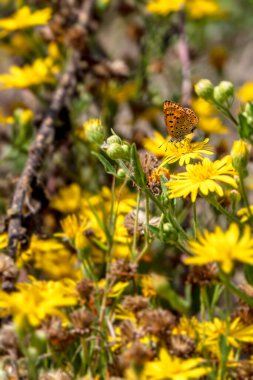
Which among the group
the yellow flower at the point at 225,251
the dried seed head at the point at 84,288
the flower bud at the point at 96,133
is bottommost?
the dried seed head at the point at 84,288

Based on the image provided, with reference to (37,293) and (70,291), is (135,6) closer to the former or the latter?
(70,291)

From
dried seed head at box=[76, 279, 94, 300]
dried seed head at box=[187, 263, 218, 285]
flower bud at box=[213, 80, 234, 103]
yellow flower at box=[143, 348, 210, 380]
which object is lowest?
yellow flower at box=[143, 348, 210, 380]

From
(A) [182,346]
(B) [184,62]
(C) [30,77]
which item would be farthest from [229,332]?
(B) [184,62]

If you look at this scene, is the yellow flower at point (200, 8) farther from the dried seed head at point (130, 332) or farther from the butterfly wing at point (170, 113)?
the dried seed head at point (130, 332)

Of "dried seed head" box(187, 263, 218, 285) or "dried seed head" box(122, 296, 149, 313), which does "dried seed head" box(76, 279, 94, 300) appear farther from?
"dried seed head" box(187, 263, 218, 285)

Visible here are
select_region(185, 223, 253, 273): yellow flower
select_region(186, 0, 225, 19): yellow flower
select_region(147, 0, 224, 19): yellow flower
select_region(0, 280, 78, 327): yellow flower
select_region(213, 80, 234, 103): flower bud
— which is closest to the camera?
select_region(185, 223, 253, 273): yellow flower

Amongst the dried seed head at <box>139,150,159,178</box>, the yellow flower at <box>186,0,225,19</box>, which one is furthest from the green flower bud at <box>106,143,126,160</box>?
the yellow flower at <box>186,0,225,19</box>

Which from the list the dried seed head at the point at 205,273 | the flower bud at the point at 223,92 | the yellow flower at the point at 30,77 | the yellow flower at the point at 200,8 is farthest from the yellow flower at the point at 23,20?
the dried seed head at the point at 205,273

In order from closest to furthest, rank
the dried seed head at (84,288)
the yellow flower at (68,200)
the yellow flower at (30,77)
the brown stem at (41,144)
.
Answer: the dried seed head at (84,288), the brown stem at (41,144), the yellow flower at (68,200), the yellow flower at (30,77)
